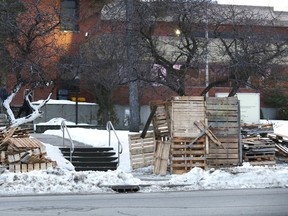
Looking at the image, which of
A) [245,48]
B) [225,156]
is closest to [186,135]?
[225,156]

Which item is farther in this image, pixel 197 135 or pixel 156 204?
pixel 197 135

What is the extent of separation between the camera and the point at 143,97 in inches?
1553

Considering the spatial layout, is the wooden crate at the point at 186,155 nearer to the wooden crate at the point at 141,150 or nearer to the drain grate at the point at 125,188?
the wooden crate at the point at 141,150

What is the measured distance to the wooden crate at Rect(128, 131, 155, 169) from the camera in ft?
68.2

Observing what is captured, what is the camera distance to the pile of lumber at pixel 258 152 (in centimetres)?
2052

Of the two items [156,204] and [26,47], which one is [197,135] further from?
[26,47]

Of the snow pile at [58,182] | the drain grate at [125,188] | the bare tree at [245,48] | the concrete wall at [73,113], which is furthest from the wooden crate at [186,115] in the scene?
the concrete wall at [73,113]

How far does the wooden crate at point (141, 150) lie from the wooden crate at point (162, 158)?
1214mm

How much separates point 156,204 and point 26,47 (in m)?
13.3

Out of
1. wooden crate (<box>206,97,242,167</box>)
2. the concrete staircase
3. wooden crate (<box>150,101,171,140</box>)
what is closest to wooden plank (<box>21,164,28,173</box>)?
the concrete staircase

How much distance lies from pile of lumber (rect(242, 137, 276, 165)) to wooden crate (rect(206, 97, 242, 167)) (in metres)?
0.93

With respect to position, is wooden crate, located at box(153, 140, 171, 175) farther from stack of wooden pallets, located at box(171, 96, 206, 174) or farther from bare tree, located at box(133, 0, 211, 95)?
bare tree, located at box(133, 0, 211, 95)

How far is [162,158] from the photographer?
62.4ft

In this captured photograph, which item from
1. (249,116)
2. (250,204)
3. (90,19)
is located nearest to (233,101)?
(250,204)
